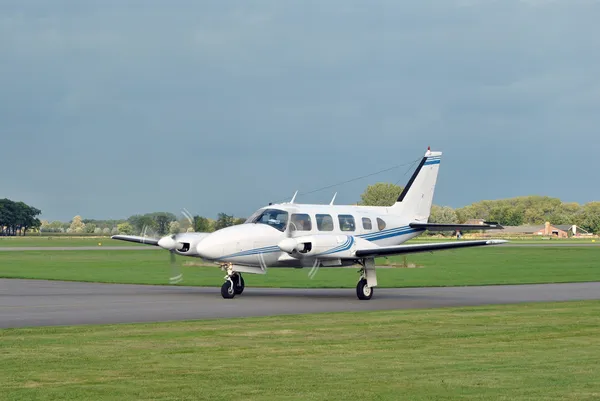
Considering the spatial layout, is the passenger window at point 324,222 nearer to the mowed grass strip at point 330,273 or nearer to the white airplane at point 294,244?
the white airplane at point 294,244

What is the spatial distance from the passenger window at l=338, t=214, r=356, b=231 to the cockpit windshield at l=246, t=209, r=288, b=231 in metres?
2.54

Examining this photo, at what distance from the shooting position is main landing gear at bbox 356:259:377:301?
96.0 ft

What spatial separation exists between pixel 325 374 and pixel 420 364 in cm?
192

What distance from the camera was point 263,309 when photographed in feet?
81.7

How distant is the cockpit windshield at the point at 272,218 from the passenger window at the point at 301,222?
337 mm

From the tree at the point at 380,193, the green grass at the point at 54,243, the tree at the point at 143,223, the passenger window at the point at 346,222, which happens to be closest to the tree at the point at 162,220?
the tree at the point at 143,223

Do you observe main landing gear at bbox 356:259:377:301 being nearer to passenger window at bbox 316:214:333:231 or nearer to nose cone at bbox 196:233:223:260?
passenger window at bbox 316:214:333:231

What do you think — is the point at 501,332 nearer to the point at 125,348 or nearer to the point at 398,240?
the point at 125,348

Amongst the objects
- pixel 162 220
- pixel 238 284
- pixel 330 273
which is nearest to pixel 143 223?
pixel 162 220

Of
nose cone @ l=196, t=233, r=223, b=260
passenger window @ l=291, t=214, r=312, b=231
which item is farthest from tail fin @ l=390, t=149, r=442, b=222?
nose cone @ l=196, t=233, r=223, b=260

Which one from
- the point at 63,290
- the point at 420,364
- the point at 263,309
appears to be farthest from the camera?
the point at 63,290

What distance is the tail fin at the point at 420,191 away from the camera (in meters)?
34.9

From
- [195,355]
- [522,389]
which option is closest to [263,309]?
[195,355]

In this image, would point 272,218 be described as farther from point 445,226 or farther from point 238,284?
point 445,226
